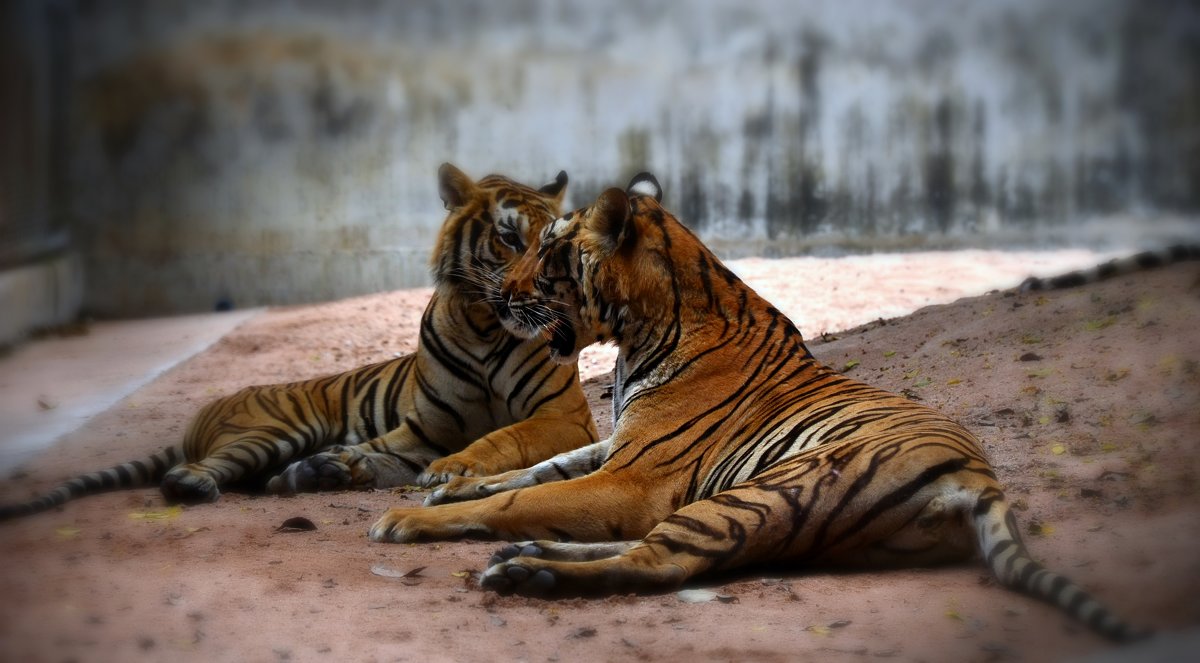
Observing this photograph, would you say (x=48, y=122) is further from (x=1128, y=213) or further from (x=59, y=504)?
(x=1128, y=213)

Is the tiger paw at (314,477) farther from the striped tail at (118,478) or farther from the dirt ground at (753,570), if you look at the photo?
the striped tail at (118,478)

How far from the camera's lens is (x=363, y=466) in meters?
4.91

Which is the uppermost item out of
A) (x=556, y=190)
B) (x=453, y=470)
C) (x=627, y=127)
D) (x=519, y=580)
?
(x=627, y=127)

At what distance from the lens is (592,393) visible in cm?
694

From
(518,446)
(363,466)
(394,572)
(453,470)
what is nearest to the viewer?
(394,572)

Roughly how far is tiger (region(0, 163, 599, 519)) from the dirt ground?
22 centimetres

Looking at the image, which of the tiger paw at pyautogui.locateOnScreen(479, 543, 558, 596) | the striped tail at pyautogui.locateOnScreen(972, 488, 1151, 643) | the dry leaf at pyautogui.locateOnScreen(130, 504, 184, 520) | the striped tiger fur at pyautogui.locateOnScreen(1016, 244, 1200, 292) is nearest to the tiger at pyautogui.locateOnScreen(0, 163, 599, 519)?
the dry leaf at pyautogui.locateOnScreen(130, 504, 184, 520)

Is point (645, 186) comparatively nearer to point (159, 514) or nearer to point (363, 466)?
point (363, 466)

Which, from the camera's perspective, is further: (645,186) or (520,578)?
(645,186)

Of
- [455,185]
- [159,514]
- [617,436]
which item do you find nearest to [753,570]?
[617,436]

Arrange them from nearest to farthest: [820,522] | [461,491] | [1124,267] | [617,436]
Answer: [820,522]
[617,436]
[461,491]
[1124,267]

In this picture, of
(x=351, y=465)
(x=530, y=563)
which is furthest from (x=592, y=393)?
(x=530, y=563)

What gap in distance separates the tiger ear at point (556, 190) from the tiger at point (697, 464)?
1080mm

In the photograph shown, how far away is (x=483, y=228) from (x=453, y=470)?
1150 millimetres
